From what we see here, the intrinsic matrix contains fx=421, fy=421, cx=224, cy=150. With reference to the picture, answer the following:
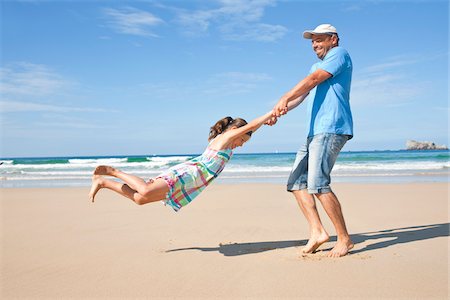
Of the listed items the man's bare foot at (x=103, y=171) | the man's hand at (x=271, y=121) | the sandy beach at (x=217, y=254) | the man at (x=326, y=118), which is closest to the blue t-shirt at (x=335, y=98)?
the man at (x=326, y=118)

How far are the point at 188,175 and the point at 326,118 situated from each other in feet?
4.83

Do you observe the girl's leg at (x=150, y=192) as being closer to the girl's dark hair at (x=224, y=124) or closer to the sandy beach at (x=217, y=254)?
the sandy beach at (x=217, y=254)

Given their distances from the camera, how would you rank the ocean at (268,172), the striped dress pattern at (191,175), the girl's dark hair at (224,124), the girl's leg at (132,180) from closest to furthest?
the girl's leg at (132,180) < the striped dress pattern at (191,175) < the girl's dark hair at (224,124) < the ocean at (268,172)

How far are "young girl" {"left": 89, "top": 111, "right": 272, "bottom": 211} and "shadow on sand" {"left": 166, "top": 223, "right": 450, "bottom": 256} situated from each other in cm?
67

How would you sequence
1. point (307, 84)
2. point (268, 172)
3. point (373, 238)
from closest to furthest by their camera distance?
point (307, 84) → point (373, 238) → point (268, 172)

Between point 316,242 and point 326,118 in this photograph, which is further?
point 316,242

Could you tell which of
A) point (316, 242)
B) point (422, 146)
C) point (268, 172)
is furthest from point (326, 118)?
point (422, 146)

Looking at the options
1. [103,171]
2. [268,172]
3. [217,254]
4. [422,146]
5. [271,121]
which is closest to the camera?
[217,254]

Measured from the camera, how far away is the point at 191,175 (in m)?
4.28

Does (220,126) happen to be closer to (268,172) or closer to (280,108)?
(280,108)

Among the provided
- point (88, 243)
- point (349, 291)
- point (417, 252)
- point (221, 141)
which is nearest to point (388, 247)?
point (417, 252)

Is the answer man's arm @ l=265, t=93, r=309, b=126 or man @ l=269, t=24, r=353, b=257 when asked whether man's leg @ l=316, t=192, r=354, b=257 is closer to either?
man @ l=269, t=24, r=353, b=257

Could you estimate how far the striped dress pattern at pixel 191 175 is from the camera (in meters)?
4.23

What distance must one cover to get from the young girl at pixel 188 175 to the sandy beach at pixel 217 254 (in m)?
0.60
